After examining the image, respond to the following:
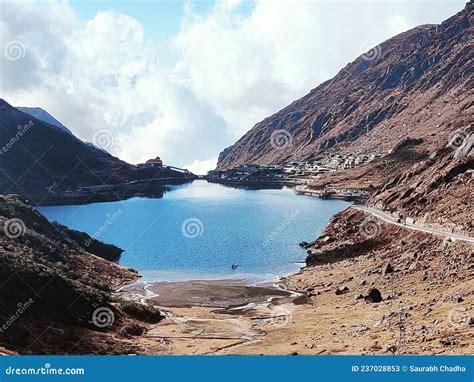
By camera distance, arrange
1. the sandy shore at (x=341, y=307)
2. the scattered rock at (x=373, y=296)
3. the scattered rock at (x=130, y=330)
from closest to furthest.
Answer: the sandy shore at (x=341, y=307) < the scattered rock at (x=130, y=330) < the scattered rock at (x=373, y=296)

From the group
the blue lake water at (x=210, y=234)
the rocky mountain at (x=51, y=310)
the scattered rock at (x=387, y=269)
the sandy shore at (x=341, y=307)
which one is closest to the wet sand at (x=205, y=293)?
the sandy shore at (x=341, y=307)

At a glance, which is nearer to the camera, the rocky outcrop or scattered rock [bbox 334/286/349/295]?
scattered rock [bbox 334/286/349/295]

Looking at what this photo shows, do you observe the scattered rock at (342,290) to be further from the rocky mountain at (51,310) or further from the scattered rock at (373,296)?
the rocky mountain at (51,310)

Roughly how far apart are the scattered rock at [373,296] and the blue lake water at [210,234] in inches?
1010

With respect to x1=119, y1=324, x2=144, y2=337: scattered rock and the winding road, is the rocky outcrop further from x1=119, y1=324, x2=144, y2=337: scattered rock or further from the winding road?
x1=119, y1=324, x2=144, y2=337: scattered rock

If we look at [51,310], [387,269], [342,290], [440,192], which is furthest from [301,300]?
[440,192]

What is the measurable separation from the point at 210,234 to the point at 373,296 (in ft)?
233

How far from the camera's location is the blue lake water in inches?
3445

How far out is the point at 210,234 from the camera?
4838 inches

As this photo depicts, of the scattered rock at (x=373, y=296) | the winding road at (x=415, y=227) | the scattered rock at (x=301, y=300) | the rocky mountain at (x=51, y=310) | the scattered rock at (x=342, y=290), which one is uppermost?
the winding road at (x=415, y=227)

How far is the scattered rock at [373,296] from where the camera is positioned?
177 feet

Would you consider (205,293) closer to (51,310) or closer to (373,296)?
(373,296)

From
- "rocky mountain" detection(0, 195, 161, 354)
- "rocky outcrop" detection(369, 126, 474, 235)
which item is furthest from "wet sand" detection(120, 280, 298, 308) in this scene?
"rocky outcrop" detection(369, 126, 474, 235)

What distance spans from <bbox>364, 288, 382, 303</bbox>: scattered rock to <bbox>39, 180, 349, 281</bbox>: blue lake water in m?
25.7
